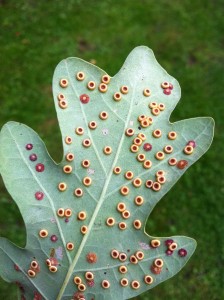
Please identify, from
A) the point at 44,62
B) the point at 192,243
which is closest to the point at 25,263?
the point at 192,243

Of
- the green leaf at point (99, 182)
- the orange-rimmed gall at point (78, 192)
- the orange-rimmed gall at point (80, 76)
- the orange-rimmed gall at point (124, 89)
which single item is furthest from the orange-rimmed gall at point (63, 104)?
the orange-rimmed gall at point (78, 192)

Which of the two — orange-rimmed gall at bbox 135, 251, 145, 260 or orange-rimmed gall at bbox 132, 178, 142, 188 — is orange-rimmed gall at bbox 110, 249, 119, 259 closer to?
orange-rimmed gall at bbox 135, 251, 145, 260

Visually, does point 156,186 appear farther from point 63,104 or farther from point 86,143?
point 63,104

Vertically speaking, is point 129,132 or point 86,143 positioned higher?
point 129,132

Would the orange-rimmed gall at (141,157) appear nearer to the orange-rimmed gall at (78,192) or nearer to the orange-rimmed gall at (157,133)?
the orange-rimmed gall at (157,133)

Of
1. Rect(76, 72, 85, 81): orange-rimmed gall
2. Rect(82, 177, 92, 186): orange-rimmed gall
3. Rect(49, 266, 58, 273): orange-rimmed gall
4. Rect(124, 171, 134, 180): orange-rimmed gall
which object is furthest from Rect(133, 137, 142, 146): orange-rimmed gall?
Rect(49, 266, 58, 273): orange-rimmed gall

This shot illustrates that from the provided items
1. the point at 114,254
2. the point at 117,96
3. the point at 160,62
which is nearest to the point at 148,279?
the point at 114,254
